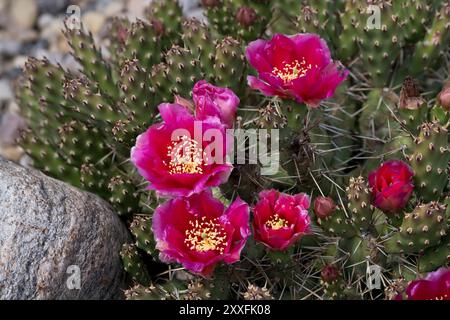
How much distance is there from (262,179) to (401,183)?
1.48 ft

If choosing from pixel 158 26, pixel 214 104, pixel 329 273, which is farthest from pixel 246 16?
pixel 329 273

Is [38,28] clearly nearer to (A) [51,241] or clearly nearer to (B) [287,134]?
(A) [51,241]

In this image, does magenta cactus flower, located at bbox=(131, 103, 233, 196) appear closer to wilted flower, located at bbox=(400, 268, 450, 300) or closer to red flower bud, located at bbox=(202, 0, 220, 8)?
wilted flower, located at bbox=(400, 268, 450, 300)

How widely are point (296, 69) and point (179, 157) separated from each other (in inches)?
22.4

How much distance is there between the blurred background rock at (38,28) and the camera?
454 cm

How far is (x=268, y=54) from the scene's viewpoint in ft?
8.73

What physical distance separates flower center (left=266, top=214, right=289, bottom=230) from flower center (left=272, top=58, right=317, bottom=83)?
467mm

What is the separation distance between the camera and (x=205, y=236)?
2.35 metres

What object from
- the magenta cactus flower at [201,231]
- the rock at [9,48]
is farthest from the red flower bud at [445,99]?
the rock at [9,48]

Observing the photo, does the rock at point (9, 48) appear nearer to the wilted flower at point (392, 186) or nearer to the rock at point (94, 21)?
the rock at point (94, 21)

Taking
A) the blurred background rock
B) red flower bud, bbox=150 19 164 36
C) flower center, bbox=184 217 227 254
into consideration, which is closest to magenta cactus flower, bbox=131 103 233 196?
flower center, bbox=184 217 227 254

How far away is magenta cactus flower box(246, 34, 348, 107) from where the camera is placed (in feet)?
7.98
